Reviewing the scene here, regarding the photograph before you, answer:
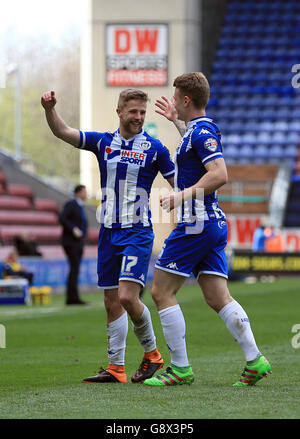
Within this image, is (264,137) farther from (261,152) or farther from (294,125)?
(294,125)

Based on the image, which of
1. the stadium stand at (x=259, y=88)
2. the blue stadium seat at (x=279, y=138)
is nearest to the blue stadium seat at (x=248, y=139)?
the stadium stand at (x=259, y=88)

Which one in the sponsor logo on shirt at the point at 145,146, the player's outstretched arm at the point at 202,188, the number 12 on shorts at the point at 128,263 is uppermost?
the sponsor logo on shirt at the point at 145,146

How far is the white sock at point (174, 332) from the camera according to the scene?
616 cm

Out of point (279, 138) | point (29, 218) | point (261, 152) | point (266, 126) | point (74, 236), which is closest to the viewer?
point (74, 236)

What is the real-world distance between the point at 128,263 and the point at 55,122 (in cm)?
106

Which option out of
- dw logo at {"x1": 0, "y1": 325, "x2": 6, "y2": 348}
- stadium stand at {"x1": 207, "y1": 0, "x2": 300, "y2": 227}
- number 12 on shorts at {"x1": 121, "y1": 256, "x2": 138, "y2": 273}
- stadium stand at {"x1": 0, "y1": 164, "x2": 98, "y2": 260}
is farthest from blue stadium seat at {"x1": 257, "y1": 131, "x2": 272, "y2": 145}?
number 12 on shorts at {"x1": 121, "y1": 256, "x2": 138, "y2": 273}

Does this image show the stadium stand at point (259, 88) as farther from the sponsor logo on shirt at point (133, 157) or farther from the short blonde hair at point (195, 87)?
the short blonde hair at point (195, 87)

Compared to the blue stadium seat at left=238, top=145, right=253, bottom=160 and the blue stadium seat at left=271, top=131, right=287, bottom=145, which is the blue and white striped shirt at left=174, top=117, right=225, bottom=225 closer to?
the blue stadium seat at left=238, top=145, right=253, bottom=160

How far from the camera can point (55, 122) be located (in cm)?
652

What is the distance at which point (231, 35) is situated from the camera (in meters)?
A: 33.6

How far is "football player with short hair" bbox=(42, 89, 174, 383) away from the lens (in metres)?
6.54

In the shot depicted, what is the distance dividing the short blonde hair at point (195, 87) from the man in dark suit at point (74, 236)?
375 inches

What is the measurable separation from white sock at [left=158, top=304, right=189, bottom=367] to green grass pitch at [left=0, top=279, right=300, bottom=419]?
216 millimetres

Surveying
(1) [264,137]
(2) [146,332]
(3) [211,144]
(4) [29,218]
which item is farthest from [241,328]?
(1) [264,137]
